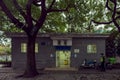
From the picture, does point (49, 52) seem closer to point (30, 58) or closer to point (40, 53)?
point (40, 53)

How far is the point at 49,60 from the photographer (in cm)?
2705

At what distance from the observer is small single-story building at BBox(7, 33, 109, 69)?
2683cm

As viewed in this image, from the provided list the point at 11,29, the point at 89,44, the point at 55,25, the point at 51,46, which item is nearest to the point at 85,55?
the point at 89,44

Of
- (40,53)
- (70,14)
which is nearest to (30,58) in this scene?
(40,53)

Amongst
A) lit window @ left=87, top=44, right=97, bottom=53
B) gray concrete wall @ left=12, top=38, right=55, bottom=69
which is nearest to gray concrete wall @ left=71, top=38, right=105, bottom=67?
lit window @ left=87, top=44, right=97, bottom=53

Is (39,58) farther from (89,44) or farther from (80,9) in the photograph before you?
(80,9)

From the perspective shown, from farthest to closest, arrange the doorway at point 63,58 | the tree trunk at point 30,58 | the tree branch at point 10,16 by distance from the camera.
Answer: the doorway at point 63,58
the tree trunk at point 30,58
the tree branch at point 10,16

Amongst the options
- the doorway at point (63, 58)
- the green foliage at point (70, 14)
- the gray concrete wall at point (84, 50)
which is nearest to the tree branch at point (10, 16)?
the green foliage at point (70, 14)

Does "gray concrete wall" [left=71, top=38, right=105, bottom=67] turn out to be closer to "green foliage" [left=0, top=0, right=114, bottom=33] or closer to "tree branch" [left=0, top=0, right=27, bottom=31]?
"green foliage" [left=0, top=0, right=114, bottom=33]

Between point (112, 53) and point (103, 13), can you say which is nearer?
point (103, 13)

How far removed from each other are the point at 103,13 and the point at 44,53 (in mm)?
7414

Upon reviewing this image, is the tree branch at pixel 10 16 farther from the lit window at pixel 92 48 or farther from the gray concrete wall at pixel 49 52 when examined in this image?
the lit window at pixel 92 48

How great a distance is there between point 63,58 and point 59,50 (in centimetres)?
95

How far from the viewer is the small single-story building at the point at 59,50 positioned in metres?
26.8
